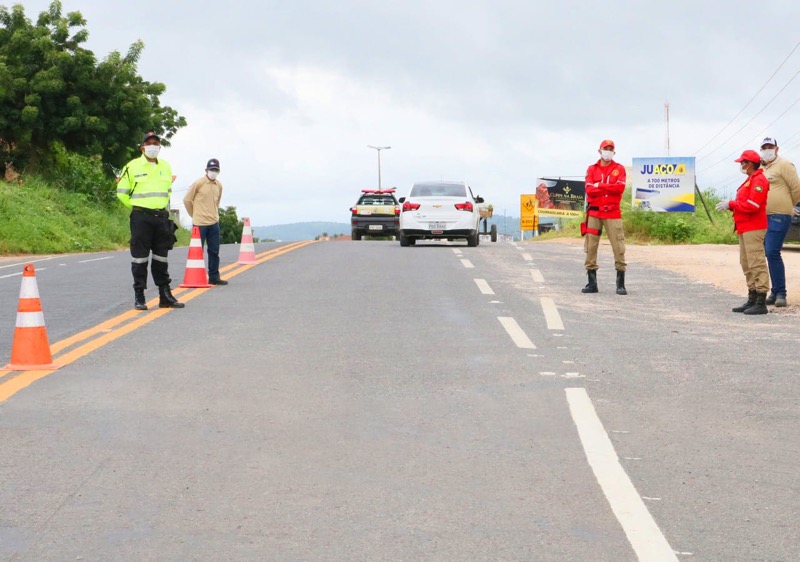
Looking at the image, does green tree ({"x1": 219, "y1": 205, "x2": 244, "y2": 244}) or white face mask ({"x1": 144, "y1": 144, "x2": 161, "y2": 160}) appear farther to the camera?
green tree ({"x1": 219, "y1": 205, "x2": 244, "y2": 244})

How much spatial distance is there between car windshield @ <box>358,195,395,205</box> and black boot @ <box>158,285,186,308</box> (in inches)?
995

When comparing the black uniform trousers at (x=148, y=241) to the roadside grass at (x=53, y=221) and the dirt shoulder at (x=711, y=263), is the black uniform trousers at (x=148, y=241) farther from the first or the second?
the roadside grass at (x=53, y=221)

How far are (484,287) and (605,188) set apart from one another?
7.12 feet

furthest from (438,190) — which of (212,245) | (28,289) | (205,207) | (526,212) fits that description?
(526,212)

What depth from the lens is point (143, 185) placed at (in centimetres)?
1294

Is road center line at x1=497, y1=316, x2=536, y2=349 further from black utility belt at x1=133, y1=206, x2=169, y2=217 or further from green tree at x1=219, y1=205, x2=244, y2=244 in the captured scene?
green tree at x1=219, y1=205, x2=244, y2=244

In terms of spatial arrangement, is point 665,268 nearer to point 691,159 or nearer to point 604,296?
point 604,296

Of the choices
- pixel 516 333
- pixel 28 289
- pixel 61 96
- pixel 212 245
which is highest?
pixel 61 96

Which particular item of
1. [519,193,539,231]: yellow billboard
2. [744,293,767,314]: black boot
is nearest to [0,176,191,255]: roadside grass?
[744,293,767,314]: black boot

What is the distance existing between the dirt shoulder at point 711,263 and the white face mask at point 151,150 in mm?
7606

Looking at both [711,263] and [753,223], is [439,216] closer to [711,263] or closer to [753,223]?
[711,263]

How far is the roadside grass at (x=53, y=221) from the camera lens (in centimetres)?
3042

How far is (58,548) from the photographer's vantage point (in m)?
4.57

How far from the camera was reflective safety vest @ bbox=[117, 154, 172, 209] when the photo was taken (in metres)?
12.9
